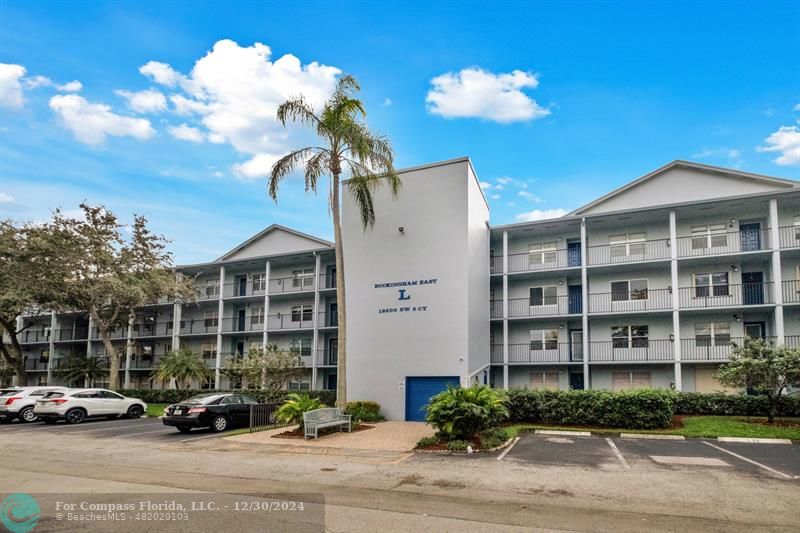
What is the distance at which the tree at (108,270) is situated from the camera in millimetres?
30906

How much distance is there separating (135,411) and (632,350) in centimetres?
2278

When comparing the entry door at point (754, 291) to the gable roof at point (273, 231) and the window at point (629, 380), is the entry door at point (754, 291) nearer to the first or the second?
the window at point (629, 380)

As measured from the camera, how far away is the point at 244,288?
122 feet

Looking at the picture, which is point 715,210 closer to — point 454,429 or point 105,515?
point 454,429

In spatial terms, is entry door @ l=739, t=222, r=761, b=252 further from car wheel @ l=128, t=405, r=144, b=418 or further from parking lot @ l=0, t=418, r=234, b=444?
car wheel @ l=128, t=405, r=144, b=418

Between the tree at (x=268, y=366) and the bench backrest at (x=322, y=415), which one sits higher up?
the tree at (x=268, y=366)

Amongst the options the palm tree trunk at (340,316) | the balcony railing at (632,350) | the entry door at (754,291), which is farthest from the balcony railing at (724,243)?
the palm tree trunk at (340,316)

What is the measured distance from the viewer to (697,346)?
24375 mm

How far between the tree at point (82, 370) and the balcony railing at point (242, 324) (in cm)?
929

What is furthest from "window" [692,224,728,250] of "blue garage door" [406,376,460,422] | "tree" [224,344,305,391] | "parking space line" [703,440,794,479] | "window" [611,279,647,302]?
"tree" [224,344,305,391]

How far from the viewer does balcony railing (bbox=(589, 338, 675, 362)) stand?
24.5 m

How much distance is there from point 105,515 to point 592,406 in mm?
15014

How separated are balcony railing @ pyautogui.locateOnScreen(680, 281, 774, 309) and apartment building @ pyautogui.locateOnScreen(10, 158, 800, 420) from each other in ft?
0.19

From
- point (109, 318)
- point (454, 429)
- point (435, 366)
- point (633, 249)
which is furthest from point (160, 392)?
point (633, 249)
